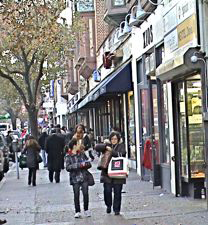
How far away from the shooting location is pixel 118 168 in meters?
11.3

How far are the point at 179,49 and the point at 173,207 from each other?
9.90ft

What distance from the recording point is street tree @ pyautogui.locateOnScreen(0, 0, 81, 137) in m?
15.5

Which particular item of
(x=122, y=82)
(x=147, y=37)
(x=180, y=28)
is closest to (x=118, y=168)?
(x=180, y=28)

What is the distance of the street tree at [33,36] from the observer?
15533mm

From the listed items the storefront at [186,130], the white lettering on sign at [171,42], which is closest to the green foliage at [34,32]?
the white lettering on sign at [171,42]

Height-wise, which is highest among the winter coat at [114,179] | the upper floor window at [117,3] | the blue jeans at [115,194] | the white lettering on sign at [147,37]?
the upper floor window at [117,3]

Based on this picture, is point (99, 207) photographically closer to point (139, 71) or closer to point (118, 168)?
point (118, 168)

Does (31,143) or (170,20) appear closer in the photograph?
(170,20)

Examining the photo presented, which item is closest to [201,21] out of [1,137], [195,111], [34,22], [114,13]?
[195,111]

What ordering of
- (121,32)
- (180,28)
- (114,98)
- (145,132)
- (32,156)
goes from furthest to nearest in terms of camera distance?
(114,98)
(121,32)
(32,156)
(145,132)
(180,28)

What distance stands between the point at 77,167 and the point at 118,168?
29.6 inches

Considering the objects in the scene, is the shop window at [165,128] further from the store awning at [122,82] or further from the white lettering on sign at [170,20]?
the store awning at [122,82]

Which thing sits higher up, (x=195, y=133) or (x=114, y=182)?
(x=195, y=133)

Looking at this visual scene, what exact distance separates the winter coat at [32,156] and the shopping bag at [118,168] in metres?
7.44
